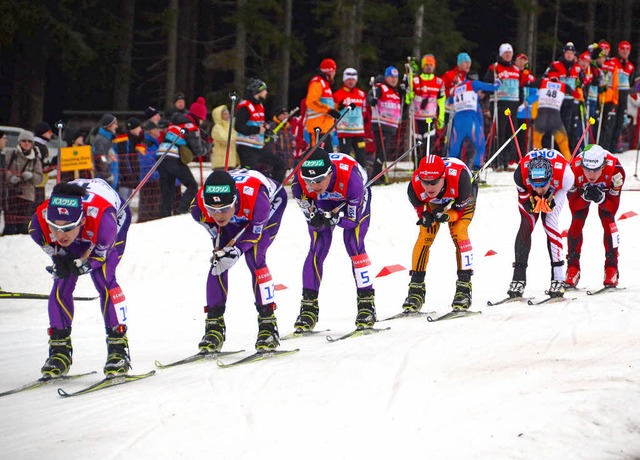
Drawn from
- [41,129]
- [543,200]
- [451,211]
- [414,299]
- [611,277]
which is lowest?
[414,299]

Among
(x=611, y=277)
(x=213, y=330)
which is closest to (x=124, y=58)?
(x=611, y=277)

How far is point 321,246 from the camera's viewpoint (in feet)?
32.1

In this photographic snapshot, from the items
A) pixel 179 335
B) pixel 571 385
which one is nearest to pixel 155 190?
pixel 179 335

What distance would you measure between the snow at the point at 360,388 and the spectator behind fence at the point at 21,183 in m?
2.72

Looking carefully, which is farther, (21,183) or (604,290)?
(21,183)

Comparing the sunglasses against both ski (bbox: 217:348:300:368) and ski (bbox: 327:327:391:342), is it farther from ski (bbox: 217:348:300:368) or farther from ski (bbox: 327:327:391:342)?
ski (bbox: 217:348:300:368)

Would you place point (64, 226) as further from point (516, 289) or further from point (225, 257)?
point (516, 289)

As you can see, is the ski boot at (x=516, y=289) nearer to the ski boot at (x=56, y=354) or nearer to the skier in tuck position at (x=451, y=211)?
the skier in tuck position at (x=451, y=211)

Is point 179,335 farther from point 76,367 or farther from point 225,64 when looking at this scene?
point 225,64

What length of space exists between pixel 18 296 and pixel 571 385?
6965mm

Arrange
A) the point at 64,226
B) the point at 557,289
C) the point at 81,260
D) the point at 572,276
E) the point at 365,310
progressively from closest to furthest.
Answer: the point at 64,226
the point at 81,260
the point at 365,310
the point at 557,289
the point at 572,276

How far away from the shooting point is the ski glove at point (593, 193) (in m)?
11.0

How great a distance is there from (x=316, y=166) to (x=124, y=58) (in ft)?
50.9

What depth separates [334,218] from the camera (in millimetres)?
9516
